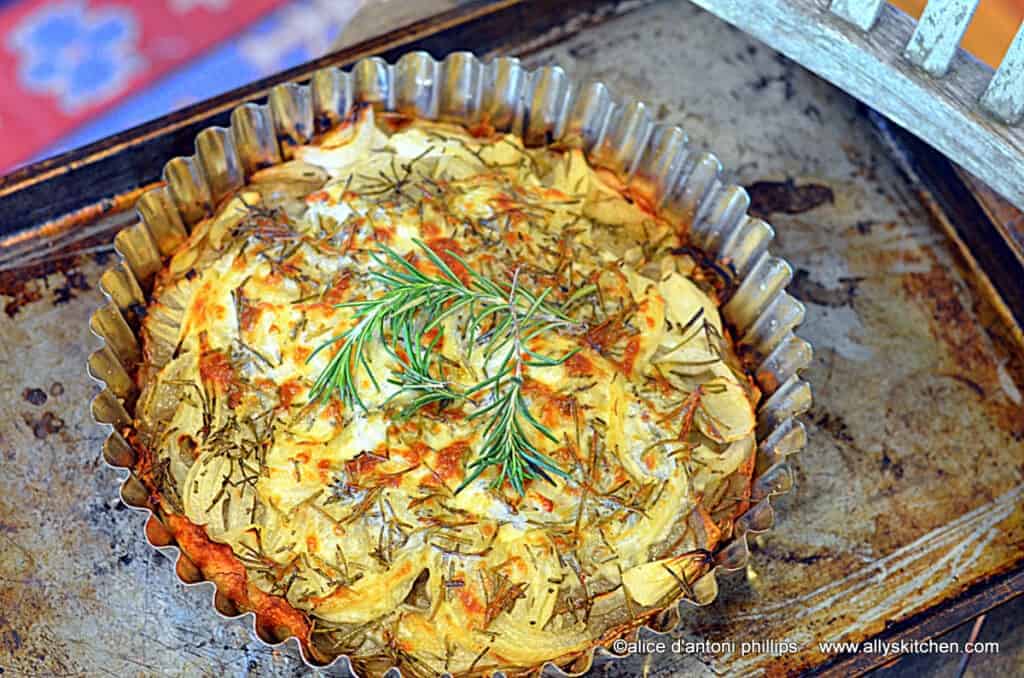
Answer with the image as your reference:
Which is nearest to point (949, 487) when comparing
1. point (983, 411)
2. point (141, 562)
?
point (983, 411)

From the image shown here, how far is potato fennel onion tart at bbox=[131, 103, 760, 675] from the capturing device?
2.74 metres

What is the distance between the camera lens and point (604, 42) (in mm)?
4027

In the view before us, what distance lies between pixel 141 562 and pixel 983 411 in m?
2.53

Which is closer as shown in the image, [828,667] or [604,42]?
[828,667]

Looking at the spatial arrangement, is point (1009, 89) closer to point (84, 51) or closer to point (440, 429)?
point (440, 429)

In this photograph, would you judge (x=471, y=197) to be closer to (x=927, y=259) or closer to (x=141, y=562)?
(x=141, y=562)

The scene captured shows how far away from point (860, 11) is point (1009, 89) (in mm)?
469

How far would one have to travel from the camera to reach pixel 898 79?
3.11m

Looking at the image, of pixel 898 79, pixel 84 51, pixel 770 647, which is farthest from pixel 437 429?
pixel 84 51

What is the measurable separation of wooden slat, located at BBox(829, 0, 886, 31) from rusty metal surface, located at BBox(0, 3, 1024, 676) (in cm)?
72

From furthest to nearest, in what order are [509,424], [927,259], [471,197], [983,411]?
[927,259], [983,411], [471,197], [509,424]

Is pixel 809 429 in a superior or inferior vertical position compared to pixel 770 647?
superior

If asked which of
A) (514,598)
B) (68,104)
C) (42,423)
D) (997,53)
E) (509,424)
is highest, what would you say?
(997,53)

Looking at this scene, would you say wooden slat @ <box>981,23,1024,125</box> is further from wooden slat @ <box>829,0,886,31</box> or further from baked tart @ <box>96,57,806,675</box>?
baked tart @ <box>96,57,806,675</box>
